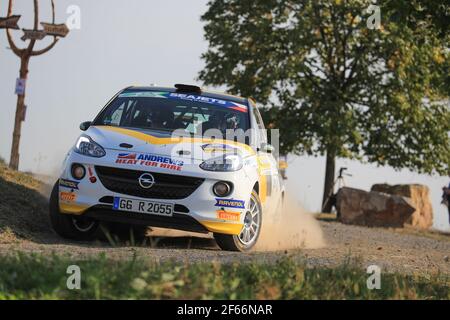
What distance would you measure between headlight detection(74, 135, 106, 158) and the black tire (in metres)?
0.59

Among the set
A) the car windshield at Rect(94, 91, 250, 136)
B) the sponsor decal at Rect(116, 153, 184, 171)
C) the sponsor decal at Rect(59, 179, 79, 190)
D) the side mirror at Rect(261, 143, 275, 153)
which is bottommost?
the sponsor decal at Rect(59, 179, 79, 190)

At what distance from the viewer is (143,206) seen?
10.0 m

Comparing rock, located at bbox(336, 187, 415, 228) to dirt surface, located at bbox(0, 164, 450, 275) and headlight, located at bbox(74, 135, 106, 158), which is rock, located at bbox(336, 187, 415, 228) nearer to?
dirt surface, located at bbox(0, 164, 450, 275)

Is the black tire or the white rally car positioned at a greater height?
the white rally car

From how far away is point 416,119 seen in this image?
31.3 metres

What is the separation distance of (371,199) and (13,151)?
9.77 m

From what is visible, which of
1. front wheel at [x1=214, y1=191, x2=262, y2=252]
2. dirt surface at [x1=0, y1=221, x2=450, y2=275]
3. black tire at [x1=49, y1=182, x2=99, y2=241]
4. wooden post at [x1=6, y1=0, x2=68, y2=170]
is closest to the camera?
dirt surface at [x1=0, y1=221, x2=450, y2=275]

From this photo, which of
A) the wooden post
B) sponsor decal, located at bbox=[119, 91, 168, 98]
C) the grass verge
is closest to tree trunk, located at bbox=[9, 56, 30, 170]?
the wooden post

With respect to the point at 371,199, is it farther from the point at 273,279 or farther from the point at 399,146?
the point at 273,279

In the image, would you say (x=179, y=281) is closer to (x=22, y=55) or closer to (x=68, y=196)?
(x=68, y=196)

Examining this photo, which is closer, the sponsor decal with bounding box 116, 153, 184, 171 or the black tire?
the sponsor decal with bounding box 116, 153, 184, 171

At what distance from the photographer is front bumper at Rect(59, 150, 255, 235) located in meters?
10.0

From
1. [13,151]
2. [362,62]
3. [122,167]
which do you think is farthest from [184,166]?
[362,62]

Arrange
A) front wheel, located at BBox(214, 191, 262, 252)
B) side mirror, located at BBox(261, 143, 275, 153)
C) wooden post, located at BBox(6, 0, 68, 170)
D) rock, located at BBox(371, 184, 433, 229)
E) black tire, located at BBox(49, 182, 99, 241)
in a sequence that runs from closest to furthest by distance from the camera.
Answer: front wheel, located at BBox(214, 191, 262, 252) → black tire, located at BBox(49, 182, 99, 241) → side mirror, located at BBox(261, 143, 275, 153) → wooden post, located at BBox(6, 0, 68, 170) → rock, located at BBox(371, 184, 433, 229)
